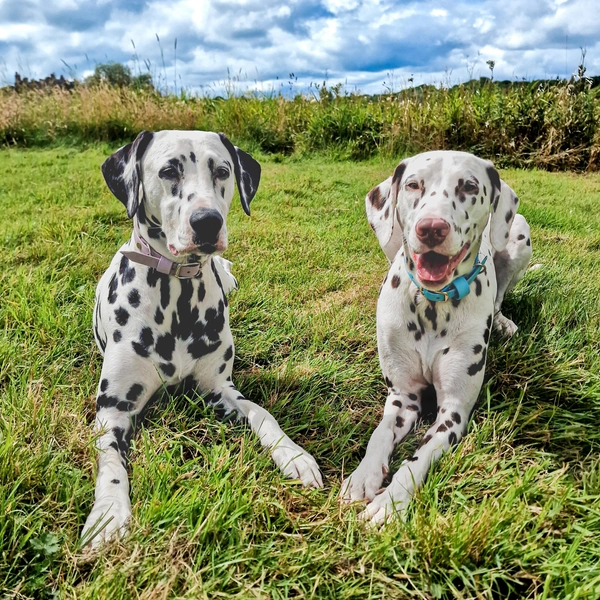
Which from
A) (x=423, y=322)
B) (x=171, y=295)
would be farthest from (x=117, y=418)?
(x=423, y=322)

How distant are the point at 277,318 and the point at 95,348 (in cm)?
119

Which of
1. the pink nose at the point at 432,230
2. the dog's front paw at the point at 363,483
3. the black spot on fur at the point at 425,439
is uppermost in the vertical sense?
Result: the pink nose at the point at 432,230

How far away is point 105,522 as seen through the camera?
78.2 inches

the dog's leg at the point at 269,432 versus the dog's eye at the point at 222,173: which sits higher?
the dog's eye at the point at 222,173

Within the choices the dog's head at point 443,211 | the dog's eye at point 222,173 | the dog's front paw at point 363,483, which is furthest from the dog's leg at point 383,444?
the dog's eye at point 222,173

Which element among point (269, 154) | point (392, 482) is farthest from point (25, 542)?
point (269, 154)

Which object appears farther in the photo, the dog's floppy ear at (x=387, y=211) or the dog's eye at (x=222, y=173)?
the dog's floppy ear at (x=387, y=211)

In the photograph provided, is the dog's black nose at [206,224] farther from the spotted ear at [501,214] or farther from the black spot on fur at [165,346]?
the spotted ear at [501,214]

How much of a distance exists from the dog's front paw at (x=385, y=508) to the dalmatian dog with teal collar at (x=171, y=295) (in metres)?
0.26

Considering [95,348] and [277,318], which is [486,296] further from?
[95,348]

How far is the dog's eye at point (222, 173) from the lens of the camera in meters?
2.62

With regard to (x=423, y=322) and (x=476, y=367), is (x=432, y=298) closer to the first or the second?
(x=423, y=322)

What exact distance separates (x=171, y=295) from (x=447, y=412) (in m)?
1.43

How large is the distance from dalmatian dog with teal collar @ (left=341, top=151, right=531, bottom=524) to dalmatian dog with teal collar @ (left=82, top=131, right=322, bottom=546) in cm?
47
